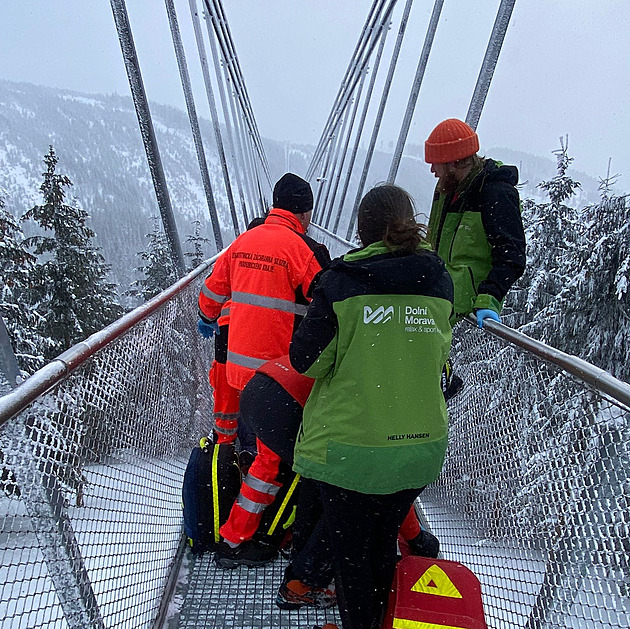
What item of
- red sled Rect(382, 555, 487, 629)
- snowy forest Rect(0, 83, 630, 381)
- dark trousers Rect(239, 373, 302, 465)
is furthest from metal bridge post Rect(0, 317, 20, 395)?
snowy forest Rect(0, 83, 630, 381)

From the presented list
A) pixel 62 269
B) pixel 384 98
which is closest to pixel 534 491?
pixel 384 98

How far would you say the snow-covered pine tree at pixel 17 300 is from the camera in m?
13.1

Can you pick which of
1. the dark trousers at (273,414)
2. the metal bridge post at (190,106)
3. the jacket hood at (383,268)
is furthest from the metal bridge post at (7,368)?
the metal bridge post at (190,106)

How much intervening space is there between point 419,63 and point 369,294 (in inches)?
281

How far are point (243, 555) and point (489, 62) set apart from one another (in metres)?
4.15

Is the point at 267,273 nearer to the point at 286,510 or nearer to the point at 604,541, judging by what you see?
the point at 286,510

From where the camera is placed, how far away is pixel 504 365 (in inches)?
85.1

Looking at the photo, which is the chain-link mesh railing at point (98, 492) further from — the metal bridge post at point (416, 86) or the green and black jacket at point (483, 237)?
the metal bridge post at point (416, 86)

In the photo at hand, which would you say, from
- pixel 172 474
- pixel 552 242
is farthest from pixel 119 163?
pixel 172 474

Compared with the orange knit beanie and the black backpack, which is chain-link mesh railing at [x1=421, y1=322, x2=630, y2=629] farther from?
the black backpack

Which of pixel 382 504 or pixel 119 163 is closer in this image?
pixel 382 504

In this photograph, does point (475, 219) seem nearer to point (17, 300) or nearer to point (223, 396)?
point (223, 396)

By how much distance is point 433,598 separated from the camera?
1.72 m

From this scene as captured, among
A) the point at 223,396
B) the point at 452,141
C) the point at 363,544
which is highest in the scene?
the point at 452,141
